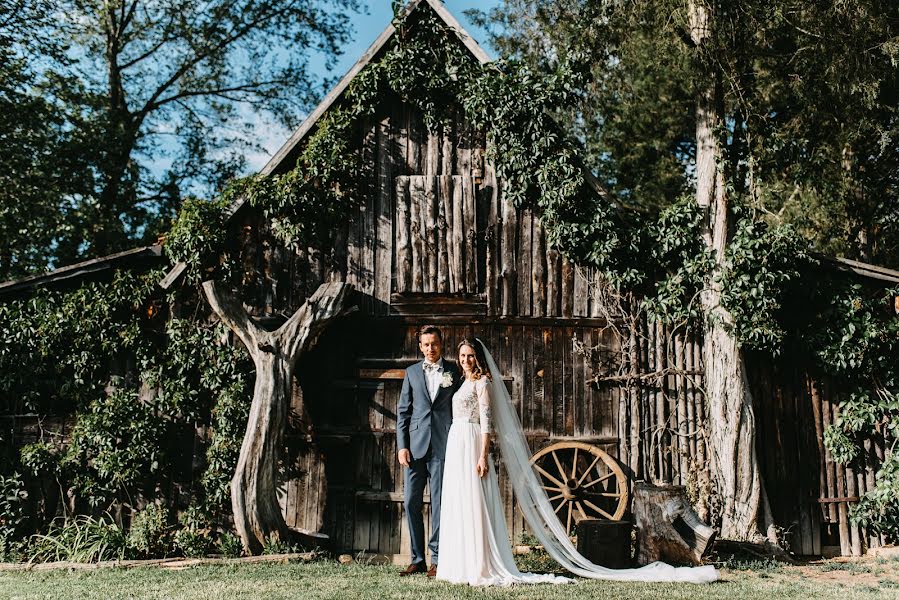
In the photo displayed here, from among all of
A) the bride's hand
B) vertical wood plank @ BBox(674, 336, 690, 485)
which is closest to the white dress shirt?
the bride's hand

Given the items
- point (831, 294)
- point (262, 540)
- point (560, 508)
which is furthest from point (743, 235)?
point (262, 540)

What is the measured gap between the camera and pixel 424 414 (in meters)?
7.01

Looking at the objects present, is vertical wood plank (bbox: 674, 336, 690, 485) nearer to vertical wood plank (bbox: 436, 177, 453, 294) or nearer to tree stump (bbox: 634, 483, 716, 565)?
tree stump (bbox: 634, 483, 716, 565)

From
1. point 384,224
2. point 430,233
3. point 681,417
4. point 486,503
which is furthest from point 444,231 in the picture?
point 486,503

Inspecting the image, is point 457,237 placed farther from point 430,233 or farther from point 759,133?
point 759,133

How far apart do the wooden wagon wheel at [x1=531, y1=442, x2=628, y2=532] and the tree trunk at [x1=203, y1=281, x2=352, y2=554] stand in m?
2.99

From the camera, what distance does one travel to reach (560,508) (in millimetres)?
8312

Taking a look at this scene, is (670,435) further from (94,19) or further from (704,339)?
(94,19)

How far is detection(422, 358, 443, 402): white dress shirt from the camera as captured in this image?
702 cm

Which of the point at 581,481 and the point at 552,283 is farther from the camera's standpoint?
the point at 552,283

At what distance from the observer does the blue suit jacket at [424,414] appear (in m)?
6.96

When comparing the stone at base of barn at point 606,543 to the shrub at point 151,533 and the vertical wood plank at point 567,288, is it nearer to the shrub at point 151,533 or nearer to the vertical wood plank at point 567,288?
the vertical wood plank at point 567,288

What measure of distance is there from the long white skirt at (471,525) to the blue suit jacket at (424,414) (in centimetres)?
40

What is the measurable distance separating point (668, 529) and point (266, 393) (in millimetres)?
4546
